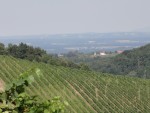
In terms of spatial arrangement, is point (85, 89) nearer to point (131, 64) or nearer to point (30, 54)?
point (30, 54)

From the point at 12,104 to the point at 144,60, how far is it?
95191mm

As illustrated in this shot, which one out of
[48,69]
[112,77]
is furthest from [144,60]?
[48,69]

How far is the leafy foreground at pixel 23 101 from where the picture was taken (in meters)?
3.86

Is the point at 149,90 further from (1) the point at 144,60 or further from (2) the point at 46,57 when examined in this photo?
(1) the point at 144,60

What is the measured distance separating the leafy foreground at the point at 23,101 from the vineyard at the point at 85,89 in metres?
26.0

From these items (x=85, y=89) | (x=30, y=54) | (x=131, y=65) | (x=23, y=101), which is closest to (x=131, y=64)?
(x=131, y=65)

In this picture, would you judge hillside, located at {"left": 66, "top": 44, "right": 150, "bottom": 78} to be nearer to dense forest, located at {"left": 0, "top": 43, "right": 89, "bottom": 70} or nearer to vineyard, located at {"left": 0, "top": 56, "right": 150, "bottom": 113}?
dense forest, located at {"left": 0, "top": 43, "right": 89, "bottom": 70}

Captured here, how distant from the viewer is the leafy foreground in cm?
386

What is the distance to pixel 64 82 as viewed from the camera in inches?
1460

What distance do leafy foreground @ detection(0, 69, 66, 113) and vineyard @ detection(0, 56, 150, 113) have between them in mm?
26027

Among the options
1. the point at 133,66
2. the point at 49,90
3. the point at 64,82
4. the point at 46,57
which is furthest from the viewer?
the point at 133,66

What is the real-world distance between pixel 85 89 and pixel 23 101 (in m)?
33.2

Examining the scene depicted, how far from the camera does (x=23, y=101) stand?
3.98 m

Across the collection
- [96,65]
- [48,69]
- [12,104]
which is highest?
[12,104]
